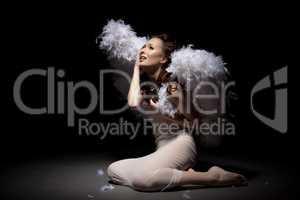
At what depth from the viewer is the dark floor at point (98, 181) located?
287cm

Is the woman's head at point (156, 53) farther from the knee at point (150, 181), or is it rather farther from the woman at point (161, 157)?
the knee at point (150, 181)

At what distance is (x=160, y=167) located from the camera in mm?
2916

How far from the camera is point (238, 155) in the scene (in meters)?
3.99

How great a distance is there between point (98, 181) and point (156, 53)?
0.85 metres

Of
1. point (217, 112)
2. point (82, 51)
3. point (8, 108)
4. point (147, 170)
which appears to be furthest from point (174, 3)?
point (8, 108)

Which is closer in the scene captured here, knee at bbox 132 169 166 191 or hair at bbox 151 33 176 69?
knee at bbox 132 169 166 191

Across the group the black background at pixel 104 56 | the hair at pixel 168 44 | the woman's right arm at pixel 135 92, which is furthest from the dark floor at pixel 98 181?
the hair at pixel 168 44

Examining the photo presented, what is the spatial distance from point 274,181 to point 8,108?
8.12 feet

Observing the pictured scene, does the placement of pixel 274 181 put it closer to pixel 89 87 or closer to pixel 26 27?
pixel 89 87

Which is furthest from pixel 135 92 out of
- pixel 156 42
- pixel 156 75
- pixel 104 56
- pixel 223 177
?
pixel 104 56

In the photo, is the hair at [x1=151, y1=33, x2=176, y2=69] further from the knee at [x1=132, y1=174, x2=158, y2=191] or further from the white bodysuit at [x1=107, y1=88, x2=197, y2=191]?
the knee at [x1=132, y1=174, x2=158, y2=191]

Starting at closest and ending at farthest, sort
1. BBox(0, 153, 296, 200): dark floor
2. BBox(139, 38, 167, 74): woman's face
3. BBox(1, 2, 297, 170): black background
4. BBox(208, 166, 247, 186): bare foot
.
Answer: BBox(0, 153, 296, 200): dark floor → BBox(208, 166, 247, 186): bare foot → BBox(139, 38, 167, 74): woman's face → BBox(1, 2, 297, 170): black background

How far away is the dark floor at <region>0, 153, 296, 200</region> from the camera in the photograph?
9.40 feet

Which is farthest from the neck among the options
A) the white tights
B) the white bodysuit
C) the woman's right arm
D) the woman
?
the white tights
